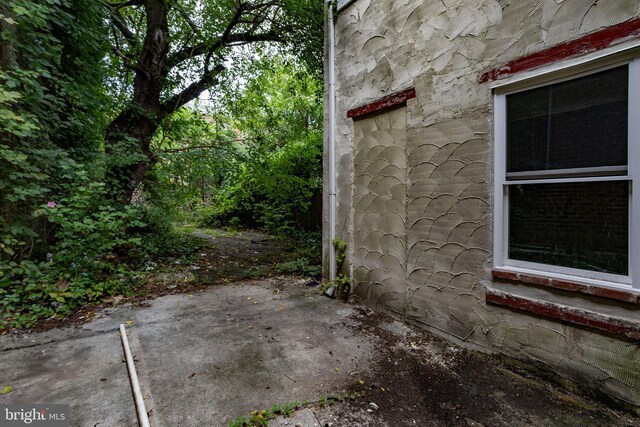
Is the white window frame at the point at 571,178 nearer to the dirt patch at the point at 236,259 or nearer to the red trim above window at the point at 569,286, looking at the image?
the red trim above window at the point at 569,286

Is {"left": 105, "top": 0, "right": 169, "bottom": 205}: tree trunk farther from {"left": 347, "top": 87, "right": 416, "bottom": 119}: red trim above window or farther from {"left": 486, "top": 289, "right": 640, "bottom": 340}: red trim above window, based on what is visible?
{"left": 486, "top": 289, "right": 640, "bottom": 340}: red trim above window

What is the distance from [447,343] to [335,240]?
1.75 metres

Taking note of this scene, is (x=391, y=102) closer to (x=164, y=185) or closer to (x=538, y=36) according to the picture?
(x=538, y=36)

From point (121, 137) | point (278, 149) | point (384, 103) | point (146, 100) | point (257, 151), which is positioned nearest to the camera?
point (384, 103)

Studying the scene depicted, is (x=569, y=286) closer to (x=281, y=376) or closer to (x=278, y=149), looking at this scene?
(x=281, y=376)

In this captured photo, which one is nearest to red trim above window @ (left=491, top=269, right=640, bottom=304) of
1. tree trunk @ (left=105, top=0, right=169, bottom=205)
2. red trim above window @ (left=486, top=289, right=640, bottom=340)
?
red trim above window @ (left=486, top=289, right=640, bottom=340)

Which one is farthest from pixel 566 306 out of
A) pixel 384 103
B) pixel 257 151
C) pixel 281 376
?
pixel 257 151

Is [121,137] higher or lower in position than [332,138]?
higher

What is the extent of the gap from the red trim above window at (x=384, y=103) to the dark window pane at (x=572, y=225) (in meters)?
1.34

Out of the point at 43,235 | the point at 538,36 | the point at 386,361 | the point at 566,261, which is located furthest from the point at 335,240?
the point at 43,235

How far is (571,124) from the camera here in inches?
76.1

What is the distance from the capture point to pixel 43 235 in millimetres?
3721

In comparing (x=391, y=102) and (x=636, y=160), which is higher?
(x=391, y=102)

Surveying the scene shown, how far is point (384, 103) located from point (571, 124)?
1.65 metres
